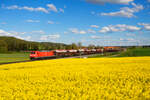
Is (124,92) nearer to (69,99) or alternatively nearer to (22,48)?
(69,99)

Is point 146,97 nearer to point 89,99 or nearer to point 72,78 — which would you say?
point 89,99

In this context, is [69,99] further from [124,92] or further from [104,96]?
[124,92]

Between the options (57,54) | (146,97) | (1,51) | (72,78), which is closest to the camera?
(146,97)

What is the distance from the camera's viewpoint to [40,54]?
5684 cm

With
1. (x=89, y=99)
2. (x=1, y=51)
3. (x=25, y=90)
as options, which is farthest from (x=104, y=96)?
(x=1, y=51)

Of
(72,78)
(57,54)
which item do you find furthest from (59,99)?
(57,54)

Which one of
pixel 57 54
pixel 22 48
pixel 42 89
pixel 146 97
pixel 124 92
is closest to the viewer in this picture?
pixel 146 97

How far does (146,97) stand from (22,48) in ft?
530

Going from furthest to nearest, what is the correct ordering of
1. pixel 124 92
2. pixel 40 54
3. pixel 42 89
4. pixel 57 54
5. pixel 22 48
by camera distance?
pixel 22 48, pixel 57 54, pixel 40 54, pixel 42 89, pixel 124 92

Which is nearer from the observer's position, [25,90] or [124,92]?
[124,92]

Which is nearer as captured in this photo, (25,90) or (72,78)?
(25,90)

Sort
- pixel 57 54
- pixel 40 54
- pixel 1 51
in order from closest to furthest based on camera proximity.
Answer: pixel 40 54
pixel 57 54
pixel 1 51

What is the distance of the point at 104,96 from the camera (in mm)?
4996

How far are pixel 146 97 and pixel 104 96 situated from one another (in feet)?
4.20
